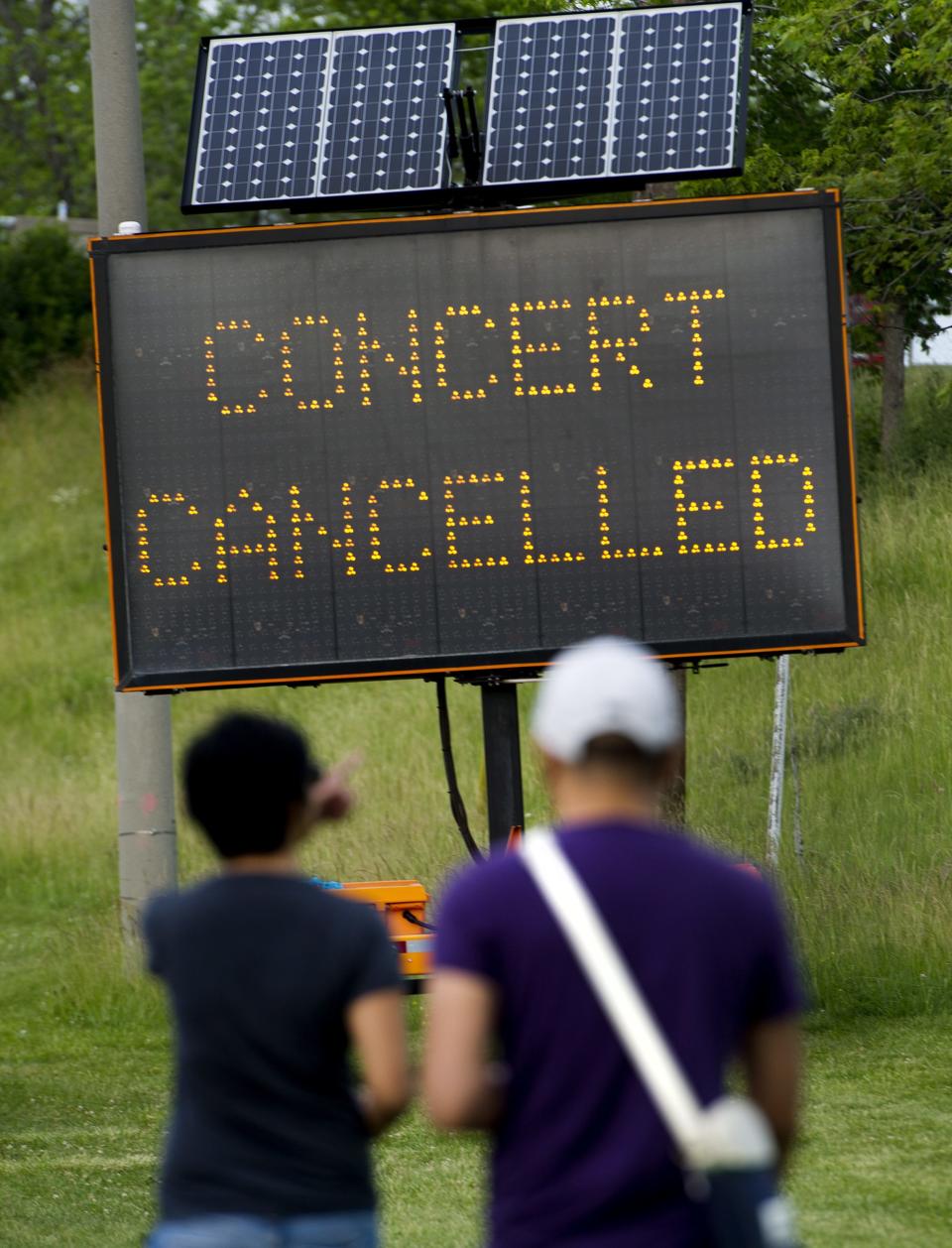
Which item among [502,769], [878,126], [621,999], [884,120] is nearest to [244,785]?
[621,999]

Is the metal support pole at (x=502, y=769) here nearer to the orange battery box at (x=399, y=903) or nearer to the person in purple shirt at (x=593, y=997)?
the orange battery box at (x=399, y=903)

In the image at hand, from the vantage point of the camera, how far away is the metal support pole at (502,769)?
A: 9.10 meters

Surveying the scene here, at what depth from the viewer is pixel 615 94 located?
30.7 feet

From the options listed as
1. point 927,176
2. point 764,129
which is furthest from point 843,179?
point 764,129

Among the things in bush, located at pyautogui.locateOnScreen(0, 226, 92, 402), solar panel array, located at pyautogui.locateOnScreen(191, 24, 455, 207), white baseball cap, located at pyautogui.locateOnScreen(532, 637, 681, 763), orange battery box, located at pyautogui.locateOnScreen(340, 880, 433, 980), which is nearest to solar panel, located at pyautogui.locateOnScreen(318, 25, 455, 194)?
solar panel array, located at pyautogui.locateOnScreen(191, 24, 455, 207)

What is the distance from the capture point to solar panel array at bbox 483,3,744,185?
30.1 feet

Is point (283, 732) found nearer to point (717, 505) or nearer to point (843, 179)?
point (717, 505)

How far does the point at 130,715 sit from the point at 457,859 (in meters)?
2.24

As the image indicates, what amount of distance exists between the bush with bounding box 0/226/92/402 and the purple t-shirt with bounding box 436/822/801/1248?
28.3m

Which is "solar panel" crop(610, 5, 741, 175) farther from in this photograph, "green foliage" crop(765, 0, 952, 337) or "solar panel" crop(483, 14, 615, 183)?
"green foliage" crop(765, 0, 952, 337)

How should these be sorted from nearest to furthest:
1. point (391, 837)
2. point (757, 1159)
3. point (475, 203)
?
1. point (757, 1159)
2. point (475, 203)
3. point (391, 837)

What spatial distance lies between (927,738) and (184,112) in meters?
29.4

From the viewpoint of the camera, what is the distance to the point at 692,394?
28.0ft

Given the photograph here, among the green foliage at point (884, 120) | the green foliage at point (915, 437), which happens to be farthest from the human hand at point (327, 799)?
the green foliage at point (915, 437)
